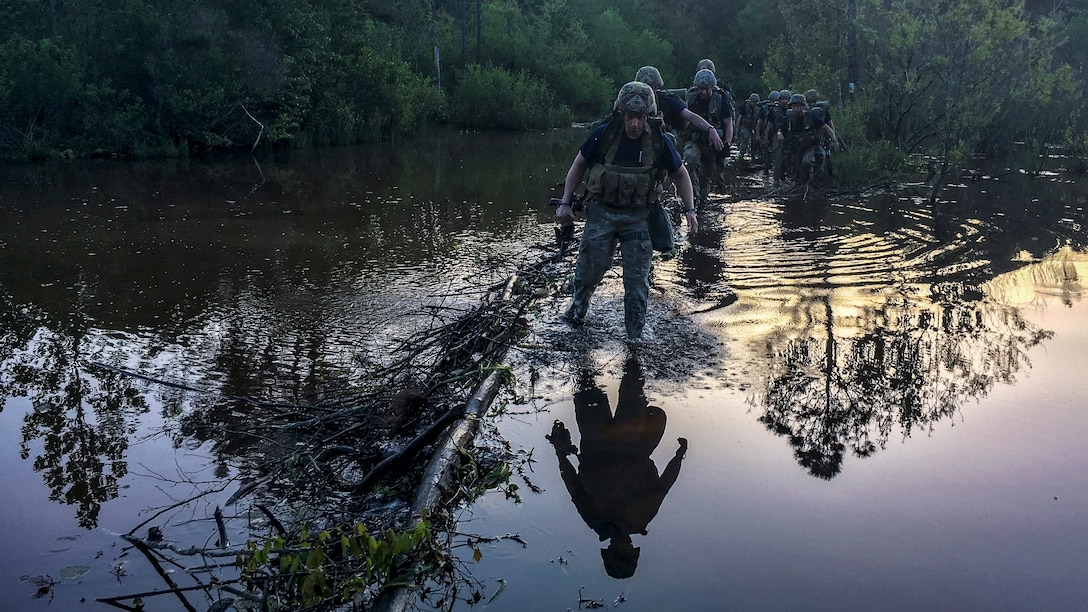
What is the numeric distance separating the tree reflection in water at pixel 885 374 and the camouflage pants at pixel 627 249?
1.04 m

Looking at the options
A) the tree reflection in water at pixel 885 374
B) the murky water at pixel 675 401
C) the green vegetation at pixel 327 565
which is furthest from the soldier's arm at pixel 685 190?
the green vegetation at pixel 327 565

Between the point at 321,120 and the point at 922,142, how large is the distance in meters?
16.8

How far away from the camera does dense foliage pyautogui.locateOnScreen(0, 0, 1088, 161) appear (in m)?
16.5

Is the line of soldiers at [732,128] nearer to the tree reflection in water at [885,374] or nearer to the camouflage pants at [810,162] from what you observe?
the camouflage pants at [810,162]

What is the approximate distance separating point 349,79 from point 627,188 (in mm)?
23055

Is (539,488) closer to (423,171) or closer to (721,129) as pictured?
(721,129)

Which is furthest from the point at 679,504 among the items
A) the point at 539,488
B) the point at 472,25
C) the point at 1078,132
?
the point at 472,25

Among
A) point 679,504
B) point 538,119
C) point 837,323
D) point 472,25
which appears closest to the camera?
point 679,504

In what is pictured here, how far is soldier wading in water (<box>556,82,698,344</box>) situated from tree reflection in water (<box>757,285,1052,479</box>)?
45.3 inches

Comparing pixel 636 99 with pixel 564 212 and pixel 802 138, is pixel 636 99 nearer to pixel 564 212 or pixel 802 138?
pixel 564 212

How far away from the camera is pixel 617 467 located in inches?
185

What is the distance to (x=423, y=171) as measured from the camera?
18.9m

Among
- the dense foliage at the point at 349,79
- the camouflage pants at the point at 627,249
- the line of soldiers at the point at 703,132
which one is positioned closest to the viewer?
the camouflage pants at the point at 627,249

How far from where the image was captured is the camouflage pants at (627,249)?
657 centimetres
